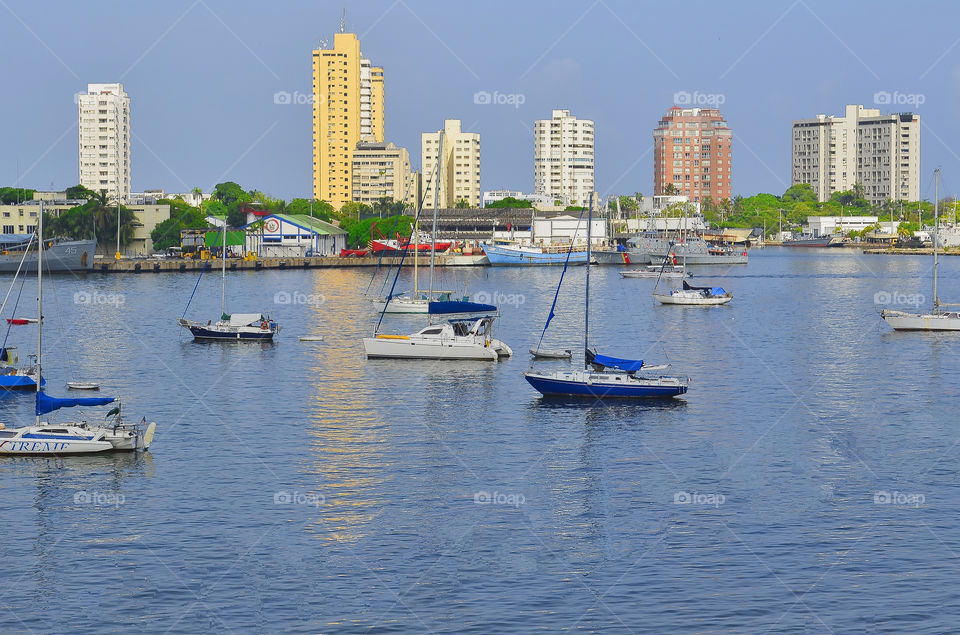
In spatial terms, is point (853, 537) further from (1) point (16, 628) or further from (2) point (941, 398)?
(2) point (941, 398)

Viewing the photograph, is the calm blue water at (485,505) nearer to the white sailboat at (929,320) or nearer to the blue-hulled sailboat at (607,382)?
the blue-hulled sailboat at (607,382)

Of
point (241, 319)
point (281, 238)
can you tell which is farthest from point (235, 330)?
point (281, 238)

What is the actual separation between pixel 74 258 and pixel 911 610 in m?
147

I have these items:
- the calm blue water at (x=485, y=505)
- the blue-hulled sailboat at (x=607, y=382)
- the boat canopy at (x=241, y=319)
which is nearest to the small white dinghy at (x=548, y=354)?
the calm blue water at (x=485, y=505)

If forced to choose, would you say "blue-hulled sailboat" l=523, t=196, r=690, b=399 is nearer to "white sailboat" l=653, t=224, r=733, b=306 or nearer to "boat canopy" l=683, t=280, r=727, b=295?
"white sailboat" l=653, t=224, r=733, b=306

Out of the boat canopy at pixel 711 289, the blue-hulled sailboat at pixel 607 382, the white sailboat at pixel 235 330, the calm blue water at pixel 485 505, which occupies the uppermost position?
the boat canopy at pixel 711 289

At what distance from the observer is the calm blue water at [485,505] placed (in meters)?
29.3

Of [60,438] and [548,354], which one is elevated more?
[548,354]

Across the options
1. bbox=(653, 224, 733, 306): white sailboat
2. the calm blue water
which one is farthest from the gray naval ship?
the calm blue water

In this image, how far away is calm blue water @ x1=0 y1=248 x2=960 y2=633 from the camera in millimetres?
29344

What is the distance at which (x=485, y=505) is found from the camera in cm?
3734

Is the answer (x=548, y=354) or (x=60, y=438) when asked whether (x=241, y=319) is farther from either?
(x=60, y=438)

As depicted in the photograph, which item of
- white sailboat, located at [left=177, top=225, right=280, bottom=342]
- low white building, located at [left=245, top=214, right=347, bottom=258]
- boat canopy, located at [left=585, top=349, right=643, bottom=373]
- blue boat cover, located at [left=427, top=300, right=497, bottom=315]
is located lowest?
boat canopy, located at [left=585, top=349, right=643, bottom=373]

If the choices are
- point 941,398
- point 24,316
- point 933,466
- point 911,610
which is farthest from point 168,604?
point 24,316
